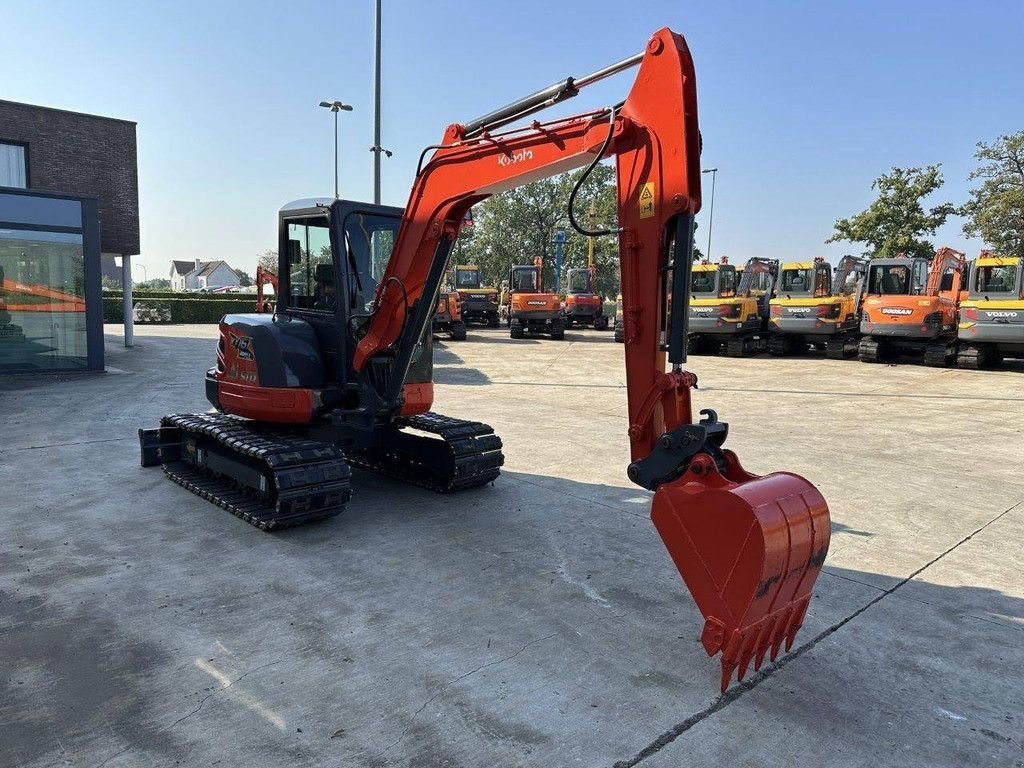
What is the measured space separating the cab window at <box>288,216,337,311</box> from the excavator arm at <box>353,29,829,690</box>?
170 centimetres

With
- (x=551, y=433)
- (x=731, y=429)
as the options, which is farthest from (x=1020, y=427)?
(x=551, y=433)

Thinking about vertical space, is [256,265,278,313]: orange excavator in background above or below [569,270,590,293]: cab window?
below

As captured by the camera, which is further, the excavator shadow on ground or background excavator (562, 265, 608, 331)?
background excavator (562, 265, 608, 331)

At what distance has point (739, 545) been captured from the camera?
338 centimetres

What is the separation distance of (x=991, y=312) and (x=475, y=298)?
63.8 ft

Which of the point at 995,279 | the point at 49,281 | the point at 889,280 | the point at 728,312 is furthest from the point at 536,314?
the point at 49,281

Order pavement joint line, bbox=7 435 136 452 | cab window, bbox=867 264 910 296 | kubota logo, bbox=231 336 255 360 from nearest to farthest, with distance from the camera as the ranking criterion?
1. kubota logo, bbox=231 336 255 360
2. pavement joint line, bbox=7 435 136 452
3. cab window, bbox=867 264 910 296

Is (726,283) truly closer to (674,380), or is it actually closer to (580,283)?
(580,283)

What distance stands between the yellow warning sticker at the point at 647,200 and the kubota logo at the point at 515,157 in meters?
0.99

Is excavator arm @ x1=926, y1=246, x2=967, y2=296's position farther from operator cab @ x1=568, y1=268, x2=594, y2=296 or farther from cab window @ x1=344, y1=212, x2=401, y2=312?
cab window @ x1=344, y1=212, x2=401, y2=312

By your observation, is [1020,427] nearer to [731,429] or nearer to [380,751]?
[731,429]

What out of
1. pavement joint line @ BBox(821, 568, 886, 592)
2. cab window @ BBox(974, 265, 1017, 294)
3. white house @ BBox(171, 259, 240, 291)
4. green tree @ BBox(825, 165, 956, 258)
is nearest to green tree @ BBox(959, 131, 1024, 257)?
green tree @ BBox(825, 165, 956, 258)

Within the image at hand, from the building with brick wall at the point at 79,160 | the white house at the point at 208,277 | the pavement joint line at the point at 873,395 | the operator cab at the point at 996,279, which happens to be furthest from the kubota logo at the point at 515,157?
the white house at the point at 208,277

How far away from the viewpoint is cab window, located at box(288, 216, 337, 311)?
620 cm
